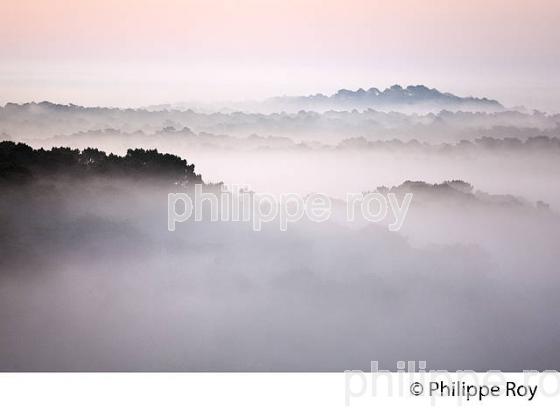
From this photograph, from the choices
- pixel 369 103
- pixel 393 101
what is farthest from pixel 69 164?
pixel 393 101

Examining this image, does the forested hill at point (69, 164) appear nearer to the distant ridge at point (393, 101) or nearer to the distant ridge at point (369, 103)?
the distant ridge at point (369, 103)

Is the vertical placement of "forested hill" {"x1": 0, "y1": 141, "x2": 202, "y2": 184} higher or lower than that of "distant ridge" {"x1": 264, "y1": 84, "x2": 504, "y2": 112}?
lower

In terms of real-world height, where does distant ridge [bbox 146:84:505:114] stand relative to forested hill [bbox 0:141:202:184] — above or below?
above

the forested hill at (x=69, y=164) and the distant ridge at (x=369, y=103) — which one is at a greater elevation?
the distant ridge at (x=369, y=103)

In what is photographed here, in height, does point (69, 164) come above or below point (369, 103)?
below

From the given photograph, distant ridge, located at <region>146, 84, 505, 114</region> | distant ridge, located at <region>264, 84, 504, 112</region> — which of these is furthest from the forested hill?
distant ridge, located at <region>264, 84, 504, 112</region>

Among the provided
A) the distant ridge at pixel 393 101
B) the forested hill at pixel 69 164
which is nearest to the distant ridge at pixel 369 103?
the distant ridge at pixel 393 101

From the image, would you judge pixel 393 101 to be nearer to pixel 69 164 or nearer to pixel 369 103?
pixel 369 103

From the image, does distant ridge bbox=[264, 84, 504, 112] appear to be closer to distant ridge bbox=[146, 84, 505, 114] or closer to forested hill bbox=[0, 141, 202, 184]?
distant ridge bbox=[146, 84, 505, 114]
